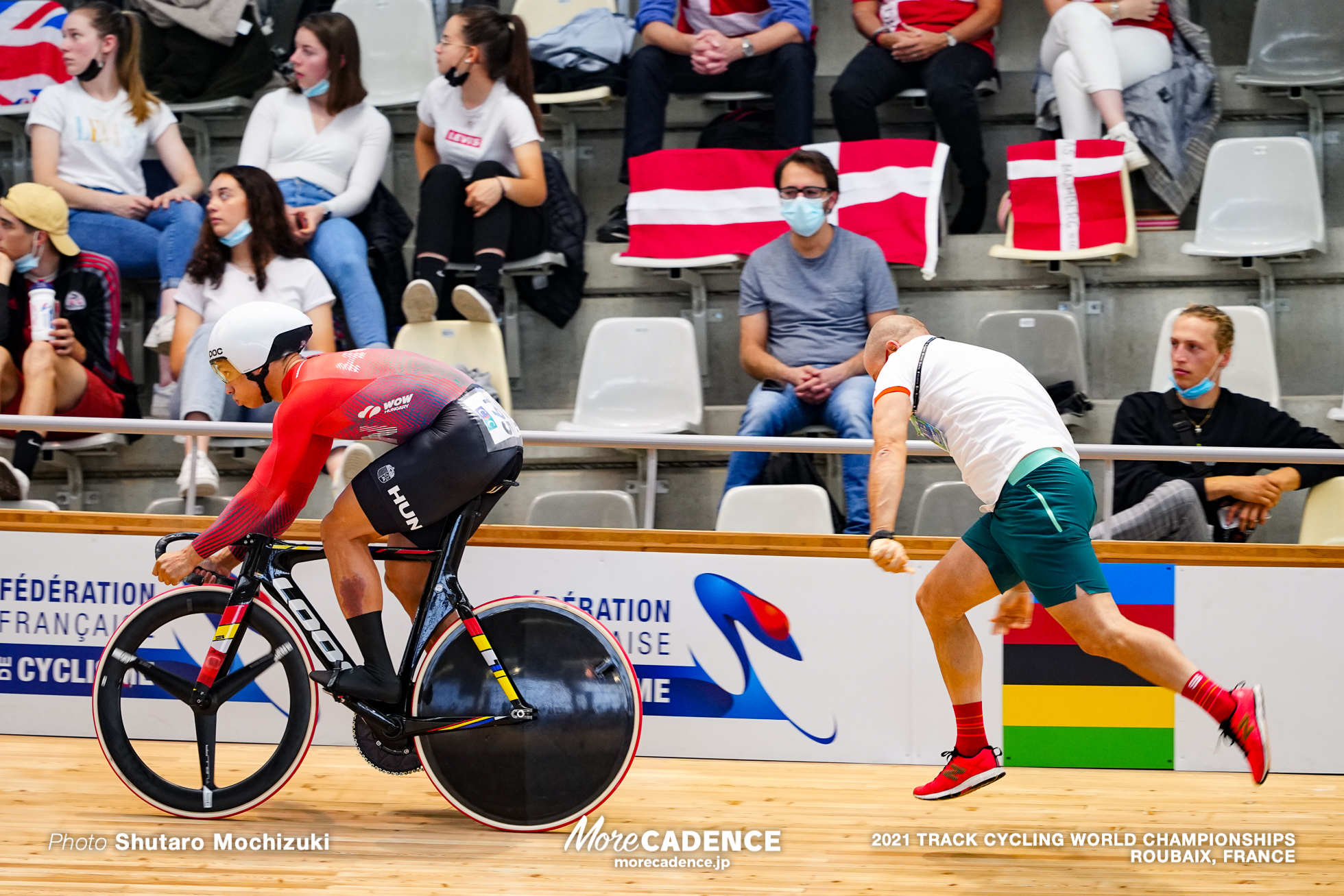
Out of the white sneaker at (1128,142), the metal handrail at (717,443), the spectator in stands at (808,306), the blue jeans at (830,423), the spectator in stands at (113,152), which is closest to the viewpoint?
the metal handrail at (717,443)

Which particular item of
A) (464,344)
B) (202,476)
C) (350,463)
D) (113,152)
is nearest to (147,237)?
(113,152)

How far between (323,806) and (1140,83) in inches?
205

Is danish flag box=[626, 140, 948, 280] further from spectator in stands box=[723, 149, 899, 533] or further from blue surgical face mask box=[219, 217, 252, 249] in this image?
blue surgical face mask box=[219, 217, 252, 249]

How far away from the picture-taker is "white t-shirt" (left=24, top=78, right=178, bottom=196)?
22.0 ft

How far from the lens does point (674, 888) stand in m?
3.24

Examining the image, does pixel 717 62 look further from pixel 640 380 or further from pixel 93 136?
pixel 93 136

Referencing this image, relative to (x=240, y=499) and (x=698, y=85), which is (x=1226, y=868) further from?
(x=698, y=85)

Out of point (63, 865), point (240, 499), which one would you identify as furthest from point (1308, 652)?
point (63, 865)

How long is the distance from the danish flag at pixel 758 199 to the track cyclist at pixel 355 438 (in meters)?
2.99

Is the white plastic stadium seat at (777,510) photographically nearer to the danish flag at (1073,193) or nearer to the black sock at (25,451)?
the danish flag at (1073,193)

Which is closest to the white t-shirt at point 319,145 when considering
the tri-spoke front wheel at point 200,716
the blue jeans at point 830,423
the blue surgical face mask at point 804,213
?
the blue surgical face mask at point 804,213

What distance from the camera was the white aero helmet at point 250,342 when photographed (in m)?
3.68

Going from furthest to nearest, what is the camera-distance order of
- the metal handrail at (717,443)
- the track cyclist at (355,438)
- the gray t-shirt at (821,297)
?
the gray t-shirt at (821,297)
the metal handrail at (717,443)
the track cyclist at (355,438)

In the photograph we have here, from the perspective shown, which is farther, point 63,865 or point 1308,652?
point 1308,652
